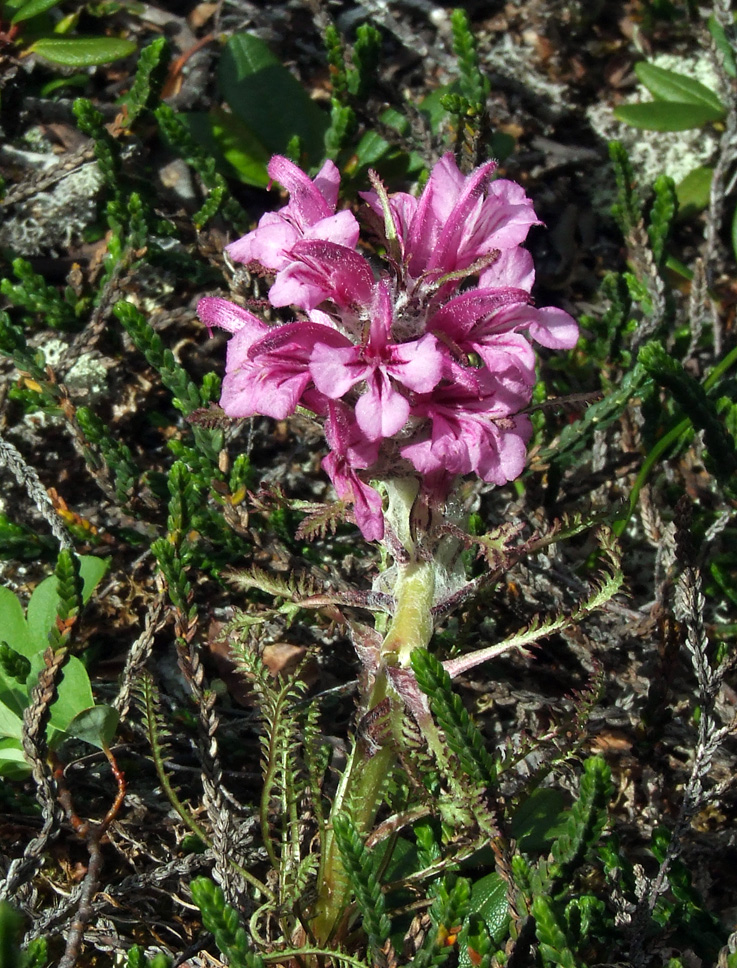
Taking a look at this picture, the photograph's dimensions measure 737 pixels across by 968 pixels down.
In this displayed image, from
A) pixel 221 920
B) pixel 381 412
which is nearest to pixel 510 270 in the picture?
pixel 381 412

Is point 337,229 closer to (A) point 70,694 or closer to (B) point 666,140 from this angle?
(A) point 70,694

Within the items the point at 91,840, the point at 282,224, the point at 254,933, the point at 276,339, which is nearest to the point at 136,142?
the point at 282,224

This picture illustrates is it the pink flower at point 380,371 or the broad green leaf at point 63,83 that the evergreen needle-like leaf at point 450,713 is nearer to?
the pink flower at point 380,371

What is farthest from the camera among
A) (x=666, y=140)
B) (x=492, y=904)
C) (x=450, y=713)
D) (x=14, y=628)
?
(x=666, y=140)

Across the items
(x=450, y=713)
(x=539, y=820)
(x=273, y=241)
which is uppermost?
(x=273, y=241)

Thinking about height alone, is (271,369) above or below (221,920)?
above

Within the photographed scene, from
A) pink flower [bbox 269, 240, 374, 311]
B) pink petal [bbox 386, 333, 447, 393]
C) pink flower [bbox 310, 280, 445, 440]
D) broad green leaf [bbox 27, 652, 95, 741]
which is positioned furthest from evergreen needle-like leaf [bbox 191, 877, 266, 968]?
pink flower [bbox 269, 240, 374, 311]

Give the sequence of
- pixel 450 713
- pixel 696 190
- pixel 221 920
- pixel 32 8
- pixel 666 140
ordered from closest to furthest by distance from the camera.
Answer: pixel 221 920, pixel 450 713, pixel 32 8, pixel 696 190, pixel 666 140
